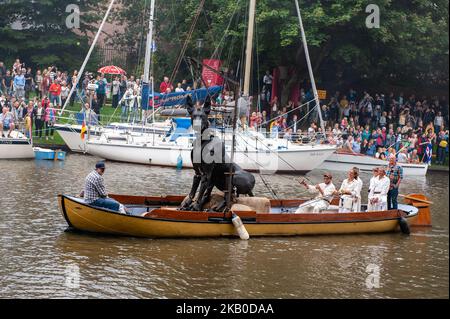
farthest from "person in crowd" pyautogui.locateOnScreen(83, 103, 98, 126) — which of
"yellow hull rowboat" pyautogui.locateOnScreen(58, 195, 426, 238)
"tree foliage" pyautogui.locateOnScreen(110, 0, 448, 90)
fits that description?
"yellow hull rowboat" pyautogui.locateOnScreen(58, 195, 426, 238)

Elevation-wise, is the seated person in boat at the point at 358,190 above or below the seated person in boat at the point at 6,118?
below

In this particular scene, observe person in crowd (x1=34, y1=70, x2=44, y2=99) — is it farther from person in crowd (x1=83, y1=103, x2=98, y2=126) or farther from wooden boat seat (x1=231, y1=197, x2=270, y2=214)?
wooden boat seat (x1=231, y1=197, x2=270, y2=214)

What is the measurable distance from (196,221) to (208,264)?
211 centimetres

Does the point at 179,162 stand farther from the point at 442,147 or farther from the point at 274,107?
the point at 442,147

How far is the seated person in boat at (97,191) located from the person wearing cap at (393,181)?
283 inches

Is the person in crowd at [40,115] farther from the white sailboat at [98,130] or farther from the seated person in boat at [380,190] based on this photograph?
the seated person in boat at [380,190]

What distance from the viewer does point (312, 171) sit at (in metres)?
37.2

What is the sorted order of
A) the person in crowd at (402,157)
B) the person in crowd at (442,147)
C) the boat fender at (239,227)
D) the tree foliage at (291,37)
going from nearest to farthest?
the boat fender at (239,227) → the person in crowd at (402,157) → the person in crowd at (442,147) → the tree foliage at (291,37)

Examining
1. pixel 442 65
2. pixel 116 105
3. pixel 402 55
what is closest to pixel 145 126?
pixel 116 105

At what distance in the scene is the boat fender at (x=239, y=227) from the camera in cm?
1984

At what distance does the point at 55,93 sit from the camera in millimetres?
39406

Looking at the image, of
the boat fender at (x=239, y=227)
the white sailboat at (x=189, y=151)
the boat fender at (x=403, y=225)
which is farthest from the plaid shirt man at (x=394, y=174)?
the white sailboat at (x=189, y=151)
